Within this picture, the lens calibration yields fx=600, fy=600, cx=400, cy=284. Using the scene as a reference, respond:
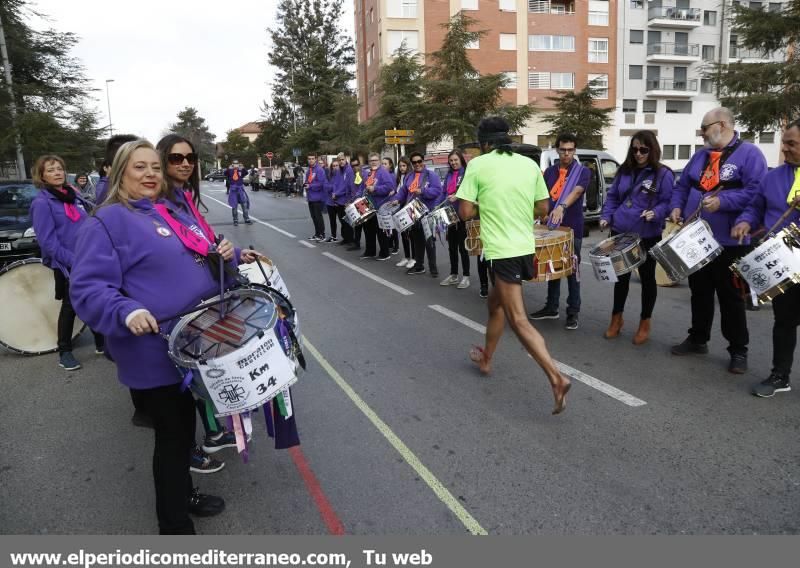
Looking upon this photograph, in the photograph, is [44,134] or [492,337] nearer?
[492,337]

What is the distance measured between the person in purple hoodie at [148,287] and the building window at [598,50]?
49023mm

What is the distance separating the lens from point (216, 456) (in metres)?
3.84

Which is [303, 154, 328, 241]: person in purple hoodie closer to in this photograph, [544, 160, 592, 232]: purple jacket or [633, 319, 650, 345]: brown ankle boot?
[544, 160, 592, 232]: purple jacket

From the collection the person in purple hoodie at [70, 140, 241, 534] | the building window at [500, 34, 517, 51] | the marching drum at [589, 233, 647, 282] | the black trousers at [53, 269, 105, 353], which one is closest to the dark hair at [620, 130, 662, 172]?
the marching drum at [589, 233, 647, 282]

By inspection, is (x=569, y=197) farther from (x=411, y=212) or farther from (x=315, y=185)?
(x=315, y=185)

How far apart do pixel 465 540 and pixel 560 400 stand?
1.57m

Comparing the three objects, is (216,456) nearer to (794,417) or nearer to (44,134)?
(794,417)

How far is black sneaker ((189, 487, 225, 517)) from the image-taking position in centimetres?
317

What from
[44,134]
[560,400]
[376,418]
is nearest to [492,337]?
[560,400]

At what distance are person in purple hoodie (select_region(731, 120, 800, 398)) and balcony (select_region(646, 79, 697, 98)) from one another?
159ft

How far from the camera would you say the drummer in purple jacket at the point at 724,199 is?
4801 mm

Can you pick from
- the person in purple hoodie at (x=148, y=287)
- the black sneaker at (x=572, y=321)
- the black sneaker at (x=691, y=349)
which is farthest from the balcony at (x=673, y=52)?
the person in purple hoodie at (x=148, y=287)

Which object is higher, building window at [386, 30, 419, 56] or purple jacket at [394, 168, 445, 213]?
building window at [386, 30, 419, 56]

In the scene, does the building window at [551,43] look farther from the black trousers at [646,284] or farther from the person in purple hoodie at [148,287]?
the person in purple hoodie at [148,287]
